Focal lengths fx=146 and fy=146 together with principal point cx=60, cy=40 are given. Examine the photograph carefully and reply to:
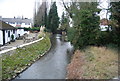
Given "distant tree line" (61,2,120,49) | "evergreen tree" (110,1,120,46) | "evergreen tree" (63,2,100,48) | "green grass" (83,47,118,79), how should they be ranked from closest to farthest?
1. "green grass" (83,47,118,79)
2. "evergreen tree" (110,1,120,46)
3. "distant tree line" (61,2,120,49)
4. "evergreen tree" (63,2,100,48)

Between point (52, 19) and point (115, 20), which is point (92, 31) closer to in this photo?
point (115, 20)

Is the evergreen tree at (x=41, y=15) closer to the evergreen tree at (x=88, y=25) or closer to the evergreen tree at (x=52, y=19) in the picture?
the evergreen tree at (x=52, y=19)

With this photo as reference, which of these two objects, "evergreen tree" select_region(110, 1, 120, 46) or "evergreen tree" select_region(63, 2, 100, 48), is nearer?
"evergreen tree" select_region(110, 1, 120, 46)

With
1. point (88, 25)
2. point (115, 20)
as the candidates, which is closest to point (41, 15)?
point (88, 25)

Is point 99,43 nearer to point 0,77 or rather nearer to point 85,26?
point 85,26

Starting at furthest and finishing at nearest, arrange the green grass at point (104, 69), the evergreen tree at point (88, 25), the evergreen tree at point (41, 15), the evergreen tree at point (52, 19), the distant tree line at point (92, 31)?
the evergreen tree at point (41, 15), the evergreen tree at point (52, 19), the evergreen tree at point (88, 25), the distant tree line at point (92, 31), the green grass at point (104, 69)

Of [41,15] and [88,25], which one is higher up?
[41,15]

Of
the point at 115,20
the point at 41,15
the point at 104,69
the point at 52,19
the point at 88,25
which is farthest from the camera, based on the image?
the point at 41,15

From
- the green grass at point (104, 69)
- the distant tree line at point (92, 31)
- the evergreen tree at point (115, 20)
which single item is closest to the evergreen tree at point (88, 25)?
the distant tree line at point (92, 31)

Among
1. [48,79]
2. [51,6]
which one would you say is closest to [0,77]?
[48,79]

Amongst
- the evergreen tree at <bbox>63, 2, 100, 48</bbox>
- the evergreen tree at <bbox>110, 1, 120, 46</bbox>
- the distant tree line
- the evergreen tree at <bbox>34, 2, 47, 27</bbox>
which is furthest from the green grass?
the evergreen tree at <bbox>34, 2, 47, 27</bbox>

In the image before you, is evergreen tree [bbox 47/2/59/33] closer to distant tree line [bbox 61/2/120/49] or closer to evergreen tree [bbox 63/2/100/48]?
distant tree line [bbox 61/2/120/49]

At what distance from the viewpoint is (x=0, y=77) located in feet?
25.3

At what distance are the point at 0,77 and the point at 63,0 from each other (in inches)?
719
